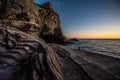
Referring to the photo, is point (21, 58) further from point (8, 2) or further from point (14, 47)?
point (8, 2)

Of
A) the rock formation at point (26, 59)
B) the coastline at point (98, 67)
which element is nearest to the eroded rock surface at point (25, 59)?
the rock formation at point (26, 59)

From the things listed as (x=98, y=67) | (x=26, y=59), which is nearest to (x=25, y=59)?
(x=26, y=59)

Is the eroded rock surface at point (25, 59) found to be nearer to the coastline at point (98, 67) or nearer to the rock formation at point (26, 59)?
the rock formation at point (26, 59)

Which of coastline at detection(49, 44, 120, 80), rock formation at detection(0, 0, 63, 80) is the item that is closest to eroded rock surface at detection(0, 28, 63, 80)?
rock formation at detection(0, 0, 63, 80)

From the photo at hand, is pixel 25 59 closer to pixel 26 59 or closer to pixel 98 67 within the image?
pixel 26 59

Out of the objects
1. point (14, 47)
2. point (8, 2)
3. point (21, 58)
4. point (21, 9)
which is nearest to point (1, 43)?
point (14, 47)

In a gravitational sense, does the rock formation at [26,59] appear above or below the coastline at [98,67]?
above

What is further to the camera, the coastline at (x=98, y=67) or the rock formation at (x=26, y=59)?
the coastline at (x=98, y=67)

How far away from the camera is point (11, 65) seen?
3.51 m

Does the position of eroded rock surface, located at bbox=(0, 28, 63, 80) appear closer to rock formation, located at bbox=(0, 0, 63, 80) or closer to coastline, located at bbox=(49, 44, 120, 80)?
rock formation, located at bbox=(0, 0, 63, 80)

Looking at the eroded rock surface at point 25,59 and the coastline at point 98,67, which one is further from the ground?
the eroded rock surface at point 25,59

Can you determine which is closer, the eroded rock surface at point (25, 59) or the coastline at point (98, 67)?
the eroded rock surface at point (25, 59)

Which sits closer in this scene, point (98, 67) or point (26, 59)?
point (26, 59)

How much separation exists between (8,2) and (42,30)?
1285cm
